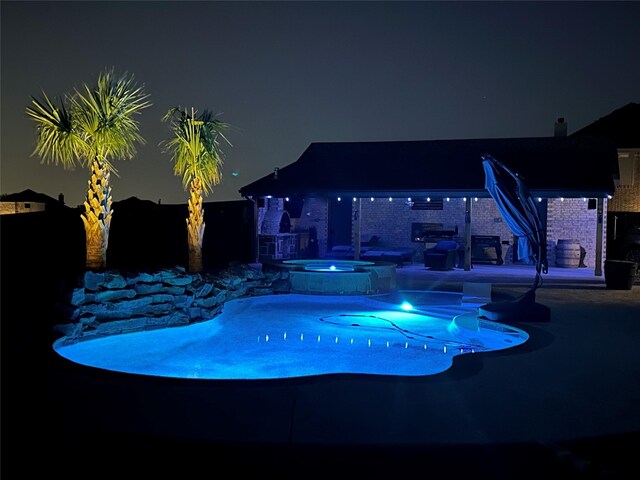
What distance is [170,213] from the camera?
454 inches

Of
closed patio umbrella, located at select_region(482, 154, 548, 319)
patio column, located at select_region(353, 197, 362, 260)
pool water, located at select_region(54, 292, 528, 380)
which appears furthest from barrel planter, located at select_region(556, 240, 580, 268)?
closed patio umbrella, located at select_region(482, 154, 548, 319)

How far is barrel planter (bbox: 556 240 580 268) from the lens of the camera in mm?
19234

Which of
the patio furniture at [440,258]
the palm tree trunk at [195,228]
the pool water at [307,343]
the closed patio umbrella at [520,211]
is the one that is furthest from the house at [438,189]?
the pool water at [307,343]

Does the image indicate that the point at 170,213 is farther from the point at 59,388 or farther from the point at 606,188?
the point at 606,188

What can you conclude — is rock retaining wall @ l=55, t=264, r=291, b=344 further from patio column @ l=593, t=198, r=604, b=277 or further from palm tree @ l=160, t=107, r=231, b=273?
patio column @ l=593, t=198, r=604, b=277

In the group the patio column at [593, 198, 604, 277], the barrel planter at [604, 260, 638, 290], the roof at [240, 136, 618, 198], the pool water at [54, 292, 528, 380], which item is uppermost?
the roof at [240, 136, 618, 198]

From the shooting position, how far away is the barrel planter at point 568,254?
19.2 meters

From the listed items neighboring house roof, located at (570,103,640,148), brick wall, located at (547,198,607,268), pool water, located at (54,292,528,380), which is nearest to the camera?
pool water, located at (54,292,528,380)

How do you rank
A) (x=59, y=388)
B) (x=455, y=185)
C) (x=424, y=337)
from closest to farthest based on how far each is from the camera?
(x=59, y=388)
(x=424, y=337)
(x=455, y=185)

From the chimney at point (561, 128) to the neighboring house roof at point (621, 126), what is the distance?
3.55 ft

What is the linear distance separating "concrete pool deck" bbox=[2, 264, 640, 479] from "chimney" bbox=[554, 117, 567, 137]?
60.2 ft

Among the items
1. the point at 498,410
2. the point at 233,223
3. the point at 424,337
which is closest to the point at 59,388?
the point at 498,410

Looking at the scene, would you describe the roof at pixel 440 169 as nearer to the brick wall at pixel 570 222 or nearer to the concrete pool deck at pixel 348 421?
the brick wall at pixel 570 222

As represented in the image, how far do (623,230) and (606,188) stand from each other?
13.0 feet
